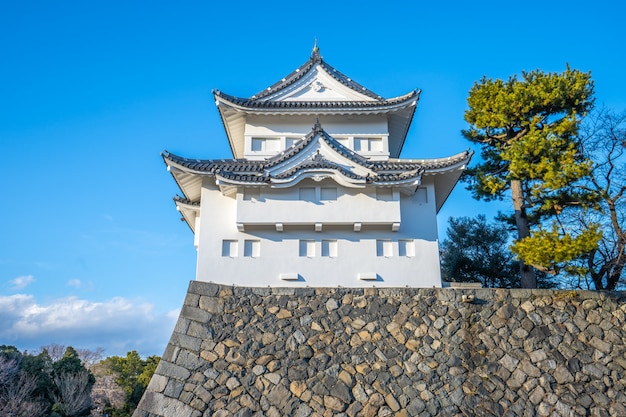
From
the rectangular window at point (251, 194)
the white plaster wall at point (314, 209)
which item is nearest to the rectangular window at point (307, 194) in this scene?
the white plaster wall at point (314, 209)

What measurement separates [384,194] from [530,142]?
13.2 feet

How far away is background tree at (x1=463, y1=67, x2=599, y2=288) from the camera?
1288 centimetres

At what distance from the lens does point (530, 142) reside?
12.9 m

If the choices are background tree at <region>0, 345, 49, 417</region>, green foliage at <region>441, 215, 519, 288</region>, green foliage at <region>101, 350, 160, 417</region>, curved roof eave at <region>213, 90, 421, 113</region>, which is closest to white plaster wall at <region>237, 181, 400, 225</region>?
curved roof eave at <region>213, 90, 421, 113</region>

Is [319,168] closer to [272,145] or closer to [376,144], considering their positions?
[272,145]

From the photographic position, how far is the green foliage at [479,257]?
61.9ft

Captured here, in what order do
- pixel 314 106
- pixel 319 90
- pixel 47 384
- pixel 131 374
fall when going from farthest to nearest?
pixel 131 374 < pixel 47 384 < pixel 319 90 < pixel 314 106

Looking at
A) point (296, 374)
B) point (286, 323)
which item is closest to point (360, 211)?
point (286, 323)

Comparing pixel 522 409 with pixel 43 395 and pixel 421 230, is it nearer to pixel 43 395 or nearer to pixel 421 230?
pixel 421 230

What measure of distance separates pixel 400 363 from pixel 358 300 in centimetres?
156

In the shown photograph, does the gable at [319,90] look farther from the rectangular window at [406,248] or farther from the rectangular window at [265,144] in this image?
the rectangular window at [406,248]

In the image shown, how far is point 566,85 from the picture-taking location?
14039mm

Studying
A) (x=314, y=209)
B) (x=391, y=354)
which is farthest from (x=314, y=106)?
(x=391, y=354)

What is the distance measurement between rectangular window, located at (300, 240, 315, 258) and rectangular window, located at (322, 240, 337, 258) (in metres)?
0.28
